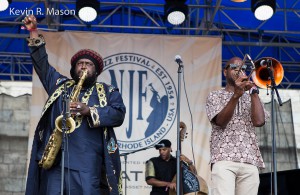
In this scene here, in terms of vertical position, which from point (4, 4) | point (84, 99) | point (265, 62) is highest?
point (4, 4)

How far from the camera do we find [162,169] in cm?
926

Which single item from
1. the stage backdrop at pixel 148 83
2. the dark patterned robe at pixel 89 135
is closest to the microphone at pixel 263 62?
the dark patterned robe at pixel 89 135

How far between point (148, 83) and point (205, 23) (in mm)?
1698

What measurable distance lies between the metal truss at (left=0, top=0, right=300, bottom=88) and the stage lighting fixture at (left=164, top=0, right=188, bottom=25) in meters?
0.64

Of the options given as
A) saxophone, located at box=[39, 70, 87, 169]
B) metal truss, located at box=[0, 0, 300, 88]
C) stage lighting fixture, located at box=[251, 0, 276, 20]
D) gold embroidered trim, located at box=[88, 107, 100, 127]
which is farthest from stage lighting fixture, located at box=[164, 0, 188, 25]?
saxophone, located at box=[39, 70, 87, 169]

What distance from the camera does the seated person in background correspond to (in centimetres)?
906

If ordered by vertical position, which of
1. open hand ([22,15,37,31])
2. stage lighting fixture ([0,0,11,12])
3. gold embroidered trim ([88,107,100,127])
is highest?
stage lighting fixture ([0,0,11,12])

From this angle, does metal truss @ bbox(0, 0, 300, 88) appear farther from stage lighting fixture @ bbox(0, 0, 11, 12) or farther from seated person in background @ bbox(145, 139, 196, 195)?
seated person in background @ bbox(145, 139, 196, 195)

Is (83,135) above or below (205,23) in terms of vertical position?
below

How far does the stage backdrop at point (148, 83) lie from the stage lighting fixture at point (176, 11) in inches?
16.6

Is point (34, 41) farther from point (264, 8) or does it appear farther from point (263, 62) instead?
point (264, 8)

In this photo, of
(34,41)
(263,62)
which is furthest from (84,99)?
(263,62)

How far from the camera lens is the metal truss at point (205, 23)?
34.9 feet

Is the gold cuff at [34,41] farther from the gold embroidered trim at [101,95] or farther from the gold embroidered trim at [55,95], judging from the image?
the gold embroidered trim at [101,95]
